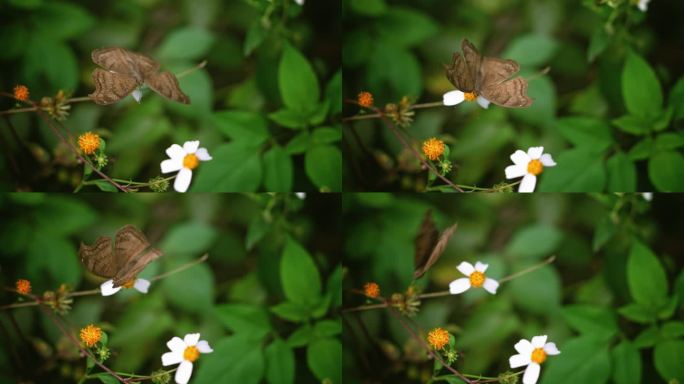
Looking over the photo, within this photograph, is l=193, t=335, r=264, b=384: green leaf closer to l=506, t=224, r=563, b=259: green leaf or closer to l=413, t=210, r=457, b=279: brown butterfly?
l=413, t=210, r=457, b=279: brown butterfly

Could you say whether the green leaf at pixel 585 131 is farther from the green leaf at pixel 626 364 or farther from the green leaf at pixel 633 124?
the green leaf at pixel 626 364

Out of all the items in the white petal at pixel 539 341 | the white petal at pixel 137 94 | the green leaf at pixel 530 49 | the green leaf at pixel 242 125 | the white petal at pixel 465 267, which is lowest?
the white petal at pixel 539 341

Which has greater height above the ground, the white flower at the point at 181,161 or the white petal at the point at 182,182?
the white flower at the point at 181,161

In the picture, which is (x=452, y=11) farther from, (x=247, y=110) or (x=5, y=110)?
(x=5, y=110)

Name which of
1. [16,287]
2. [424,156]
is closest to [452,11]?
[424,156]

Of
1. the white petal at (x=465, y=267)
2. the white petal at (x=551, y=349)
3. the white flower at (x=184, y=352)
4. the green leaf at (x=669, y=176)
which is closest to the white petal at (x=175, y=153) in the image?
the white flower at (x=184, y=352)

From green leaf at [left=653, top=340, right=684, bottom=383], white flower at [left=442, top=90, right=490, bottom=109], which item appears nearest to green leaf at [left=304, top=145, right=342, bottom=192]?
white flower at [left=442, top=90, right=490, bottom=109]

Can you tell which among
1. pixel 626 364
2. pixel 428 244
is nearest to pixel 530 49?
pixel 428 244
